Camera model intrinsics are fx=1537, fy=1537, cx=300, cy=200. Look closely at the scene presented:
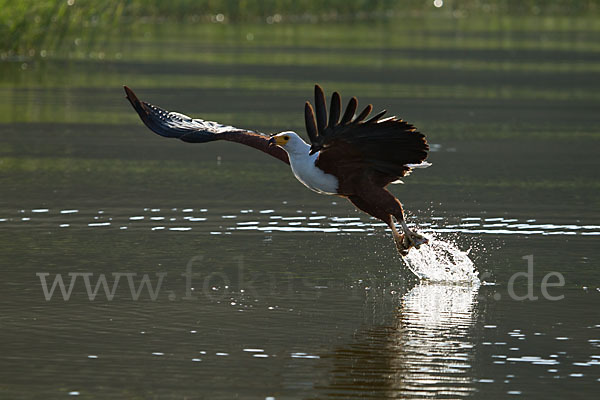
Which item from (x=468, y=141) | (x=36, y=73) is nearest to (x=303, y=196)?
(x=468, y=141)

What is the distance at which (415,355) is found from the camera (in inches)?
329

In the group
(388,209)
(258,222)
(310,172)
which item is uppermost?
(310,172)

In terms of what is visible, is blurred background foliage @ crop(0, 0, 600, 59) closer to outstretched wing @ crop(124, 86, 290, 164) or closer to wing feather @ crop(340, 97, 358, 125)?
outstretched wing @ crop(124, 86, 290, 164)

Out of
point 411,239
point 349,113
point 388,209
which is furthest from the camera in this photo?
point 411,239

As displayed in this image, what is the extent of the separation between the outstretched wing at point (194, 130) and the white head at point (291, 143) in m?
0.62

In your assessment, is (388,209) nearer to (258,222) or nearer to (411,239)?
(411,239)

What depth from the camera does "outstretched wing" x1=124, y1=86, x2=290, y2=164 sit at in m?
10.8

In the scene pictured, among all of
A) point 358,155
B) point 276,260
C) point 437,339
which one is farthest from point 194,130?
point 437,339

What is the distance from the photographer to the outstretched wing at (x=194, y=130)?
10.8 m

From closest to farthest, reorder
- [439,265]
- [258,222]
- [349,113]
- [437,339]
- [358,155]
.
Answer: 1. [437,339]
2. [349,113]
3. [358,155]
4. [439,265]
5. [258,222]

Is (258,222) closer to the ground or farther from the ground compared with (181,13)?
closer to the ground

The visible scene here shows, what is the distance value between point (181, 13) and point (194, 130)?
38.0 meters

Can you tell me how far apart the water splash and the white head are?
1.18 meters

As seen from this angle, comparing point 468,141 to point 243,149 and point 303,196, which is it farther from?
point 303,196
